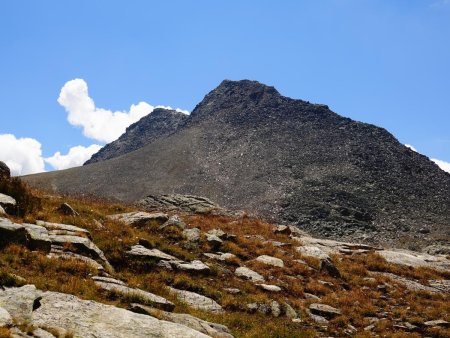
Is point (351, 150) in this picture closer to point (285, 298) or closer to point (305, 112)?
point (305, 112)

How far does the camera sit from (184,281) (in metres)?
15.2

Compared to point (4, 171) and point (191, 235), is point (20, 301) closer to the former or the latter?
point (191, 235)

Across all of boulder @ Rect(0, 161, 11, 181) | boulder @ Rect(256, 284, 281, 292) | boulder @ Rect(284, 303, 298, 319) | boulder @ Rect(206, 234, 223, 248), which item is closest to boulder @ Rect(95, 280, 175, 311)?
boulder @ Rect(284, 303, 298, 319)

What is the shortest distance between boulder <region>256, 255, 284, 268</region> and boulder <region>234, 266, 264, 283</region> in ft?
5.53

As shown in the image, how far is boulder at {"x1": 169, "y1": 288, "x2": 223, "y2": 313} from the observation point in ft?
45.1

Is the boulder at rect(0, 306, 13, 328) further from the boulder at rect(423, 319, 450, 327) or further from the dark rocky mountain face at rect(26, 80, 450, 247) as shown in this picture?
the dark rocky mountain face at rect(26, 80, 450, 247)

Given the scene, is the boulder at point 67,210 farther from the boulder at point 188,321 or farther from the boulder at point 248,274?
the boulder at point 188,321

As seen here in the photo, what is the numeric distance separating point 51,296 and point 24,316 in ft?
5.04

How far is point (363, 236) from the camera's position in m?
98.4

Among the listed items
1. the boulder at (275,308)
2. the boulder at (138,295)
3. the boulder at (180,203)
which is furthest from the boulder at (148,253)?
the boulder at (180,203)

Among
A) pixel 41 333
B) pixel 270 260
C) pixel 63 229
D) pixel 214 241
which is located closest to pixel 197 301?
pixel 63 229

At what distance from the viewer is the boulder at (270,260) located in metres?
20.1

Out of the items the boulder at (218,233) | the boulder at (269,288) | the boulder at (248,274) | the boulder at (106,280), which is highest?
the boulder at (218,233)

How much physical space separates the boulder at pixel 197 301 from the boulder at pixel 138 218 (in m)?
7.20
